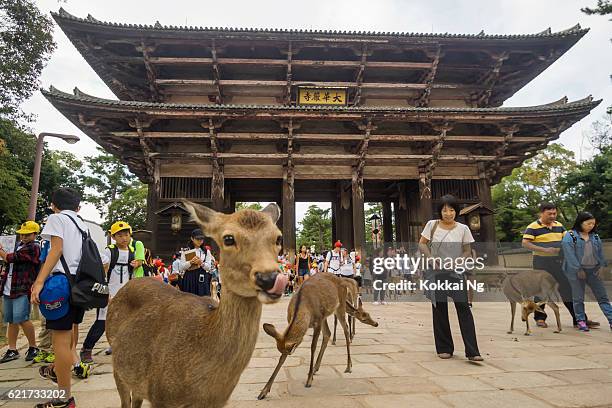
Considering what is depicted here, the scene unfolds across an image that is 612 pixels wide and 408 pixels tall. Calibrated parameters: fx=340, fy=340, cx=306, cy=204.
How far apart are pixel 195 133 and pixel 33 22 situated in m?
11.4

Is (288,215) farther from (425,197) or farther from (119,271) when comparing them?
(119,271)

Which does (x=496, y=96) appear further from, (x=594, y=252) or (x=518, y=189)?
(x=518, y=189)

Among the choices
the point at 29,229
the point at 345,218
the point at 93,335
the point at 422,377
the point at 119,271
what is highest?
the point at 345,218

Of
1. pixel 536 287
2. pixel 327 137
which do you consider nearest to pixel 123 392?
pixel 536 287

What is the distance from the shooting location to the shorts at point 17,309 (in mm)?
4695

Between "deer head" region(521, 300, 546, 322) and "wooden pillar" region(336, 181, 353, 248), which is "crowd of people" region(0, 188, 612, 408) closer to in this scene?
"deer head" region(521, 300, 546, 322)

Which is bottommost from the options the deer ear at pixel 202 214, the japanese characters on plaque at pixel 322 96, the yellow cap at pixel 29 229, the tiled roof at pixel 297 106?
the deer ear at pixel 202 214

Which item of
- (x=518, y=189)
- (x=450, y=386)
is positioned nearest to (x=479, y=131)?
(x=450, y=386)

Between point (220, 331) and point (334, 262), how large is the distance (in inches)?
323

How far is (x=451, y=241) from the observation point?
14.5 feet

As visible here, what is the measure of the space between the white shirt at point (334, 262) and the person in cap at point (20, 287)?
22.1 ft

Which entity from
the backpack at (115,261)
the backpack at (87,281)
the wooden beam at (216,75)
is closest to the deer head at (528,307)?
the backpack at (87,281)

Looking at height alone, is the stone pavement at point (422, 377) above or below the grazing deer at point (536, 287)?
below

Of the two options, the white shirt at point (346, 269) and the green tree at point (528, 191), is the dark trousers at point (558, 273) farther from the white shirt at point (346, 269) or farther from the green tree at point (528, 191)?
the green tree at point (528, 191)
